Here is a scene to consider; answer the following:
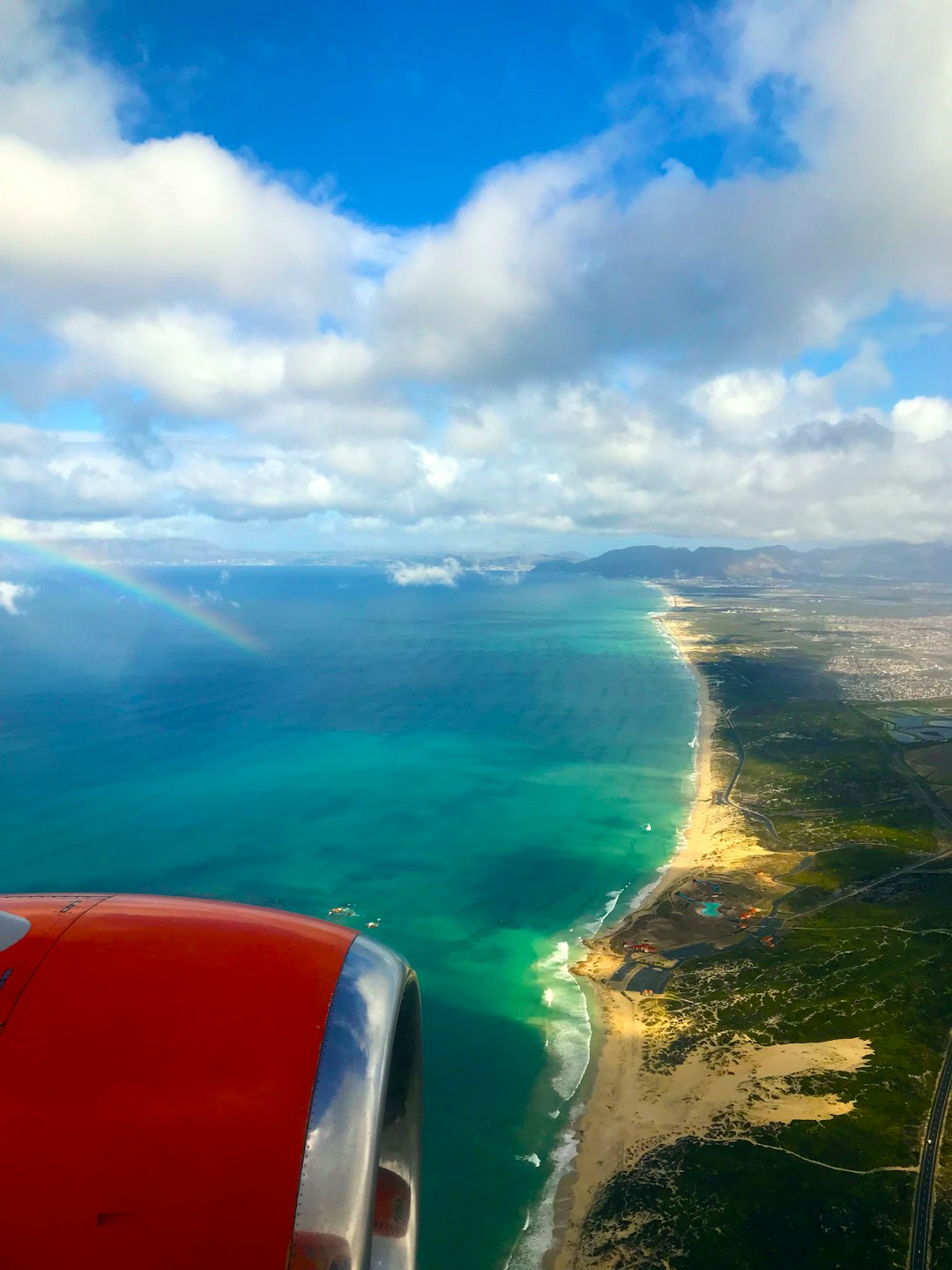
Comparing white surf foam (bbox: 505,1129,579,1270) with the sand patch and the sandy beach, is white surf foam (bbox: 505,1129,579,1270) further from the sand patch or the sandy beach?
the sand patch

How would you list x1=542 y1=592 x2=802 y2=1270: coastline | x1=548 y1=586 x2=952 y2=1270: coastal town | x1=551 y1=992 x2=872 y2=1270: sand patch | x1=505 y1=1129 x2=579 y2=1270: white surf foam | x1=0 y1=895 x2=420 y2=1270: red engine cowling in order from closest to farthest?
x1=0 y1=895 x2=420 y2=1270: red engine cowling
x1=505 y1=1129 x2=579 y2=1270: white surf foam
x1=548 y1=586 x2=952 y2=1270: coastal town
x1=542 y1=592 x2=802 y2=1270: coastline
x1=551 y1=992 x2=872 y2=1270: sand patch

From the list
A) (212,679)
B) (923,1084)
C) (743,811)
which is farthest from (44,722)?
(923,1084)

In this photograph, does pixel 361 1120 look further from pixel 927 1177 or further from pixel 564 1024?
pixel 564 1024

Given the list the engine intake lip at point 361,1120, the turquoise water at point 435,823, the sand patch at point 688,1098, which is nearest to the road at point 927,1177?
the sand patch at point 688,1098

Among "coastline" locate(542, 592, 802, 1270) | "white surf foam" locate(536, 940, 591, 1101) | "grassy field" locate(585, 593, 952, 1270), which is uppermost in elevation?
"grassy field" locate(585, 593, 952, 1270)

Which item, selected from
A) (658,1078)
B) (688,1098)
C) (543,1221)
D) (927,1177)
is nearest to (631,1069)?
(658,1078)

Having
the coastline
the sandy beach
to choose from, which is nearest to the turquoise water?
the coastline

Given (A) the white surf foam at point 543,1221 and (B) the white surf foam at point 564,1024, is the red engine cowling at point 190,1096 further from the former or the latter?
(B) the white surf foam at point 564,1024
